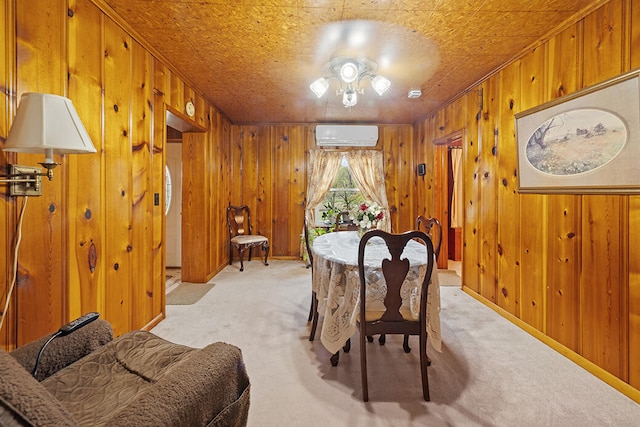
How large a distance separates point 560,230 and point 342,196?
362 cm

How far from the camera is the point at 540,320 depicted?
246 cm

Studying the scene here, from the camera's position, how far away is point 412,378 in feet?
6.36

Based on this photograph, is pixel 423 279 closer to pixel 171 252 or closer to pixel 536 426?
pixel 536 426

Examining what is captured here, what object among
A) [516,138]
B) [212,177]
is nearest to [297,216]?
[212,177]

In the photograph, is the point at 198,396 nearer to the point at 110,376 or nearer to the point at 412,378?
the point at 110,376

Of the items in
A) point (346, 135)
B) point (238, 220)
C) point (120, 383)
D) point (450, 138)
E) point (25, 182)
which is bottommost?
point (120, 383)

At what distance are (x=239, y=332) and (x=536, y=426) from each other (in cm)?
210

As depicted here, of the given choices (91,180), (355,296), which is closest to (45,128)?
(91,180)

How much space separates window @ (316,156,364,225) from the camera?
5508mm

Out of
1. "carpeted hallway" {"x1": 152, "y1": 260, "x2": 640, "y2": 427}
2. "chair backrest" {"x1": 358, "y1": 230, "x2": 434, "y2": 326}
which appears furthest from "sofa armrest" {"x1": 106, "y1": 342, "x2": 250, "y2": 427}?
"chair backrest" {"x1": 358, "y1": 230, "x2": 434, "y2": 326}

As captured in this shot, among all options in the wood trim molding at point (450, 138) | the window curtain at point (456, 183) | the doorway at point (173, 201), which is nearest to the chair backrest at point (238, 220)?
the doorway at point (173, 201)

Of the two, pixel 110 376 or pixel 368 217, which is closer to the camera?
pixel 110 376

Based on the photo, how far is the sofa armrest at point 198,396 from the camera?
782 millimetres

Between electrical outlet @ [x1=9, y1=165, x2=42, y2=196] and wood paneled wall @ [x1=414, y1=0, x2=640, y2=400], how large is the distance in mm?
3251
